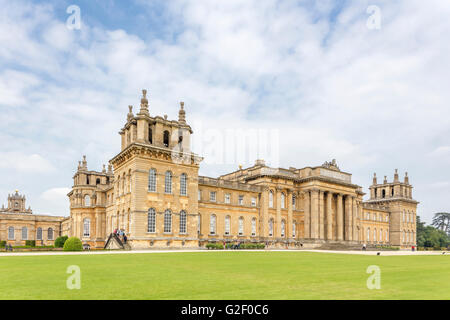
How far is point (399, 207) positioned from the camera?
8150cm

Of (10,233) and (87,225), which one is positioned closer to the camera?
(87,225)

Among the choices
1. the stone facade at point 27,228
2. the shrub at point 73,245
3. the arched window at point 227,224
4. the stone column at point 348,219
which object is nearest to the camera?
the shrub at point 73,245

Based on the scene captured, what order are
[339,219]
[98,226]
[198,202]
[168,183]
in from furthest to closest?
[339,219], [98,226], [198,202], [168,183]

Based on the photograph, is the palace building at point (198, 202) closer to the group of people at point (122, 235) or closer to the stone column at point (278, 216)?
the stone column at point (278, 216)

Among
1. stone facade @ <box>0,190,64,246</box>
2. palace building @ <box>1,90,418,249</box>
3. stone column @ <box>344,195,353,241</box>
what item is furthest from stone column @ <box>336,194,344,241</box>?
stone facade @ <box>0,190,64,246</box>

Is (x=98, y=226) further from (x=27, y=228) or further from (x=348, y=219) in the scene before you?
(x=348, y=219)

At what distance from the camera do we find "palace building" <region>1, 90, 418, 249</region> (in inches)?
1618

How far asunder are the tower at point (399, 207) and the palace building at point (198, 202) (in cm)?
44

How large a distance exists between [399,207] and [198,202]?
5371cm


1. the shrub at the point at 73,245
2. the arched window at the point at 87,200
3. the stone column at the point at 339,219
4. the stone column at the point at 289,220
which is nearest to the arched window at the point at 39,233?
the arched window at the point at 87,200

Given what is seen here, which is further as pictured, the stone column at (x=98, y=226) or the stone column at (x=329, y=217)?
the stone column at (x=98, y=226)

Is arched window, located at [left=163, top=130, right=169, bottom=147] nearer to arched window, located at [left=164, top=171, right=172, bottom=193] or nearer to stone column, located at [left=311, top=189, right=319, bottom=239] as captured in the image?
arched window, located at [left=164, top=171, right=172, bottom=193]

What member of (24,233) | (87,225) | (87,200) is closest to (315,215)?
(87,225)

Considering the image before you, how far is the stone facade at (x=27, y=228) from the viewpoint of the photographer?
252ft
